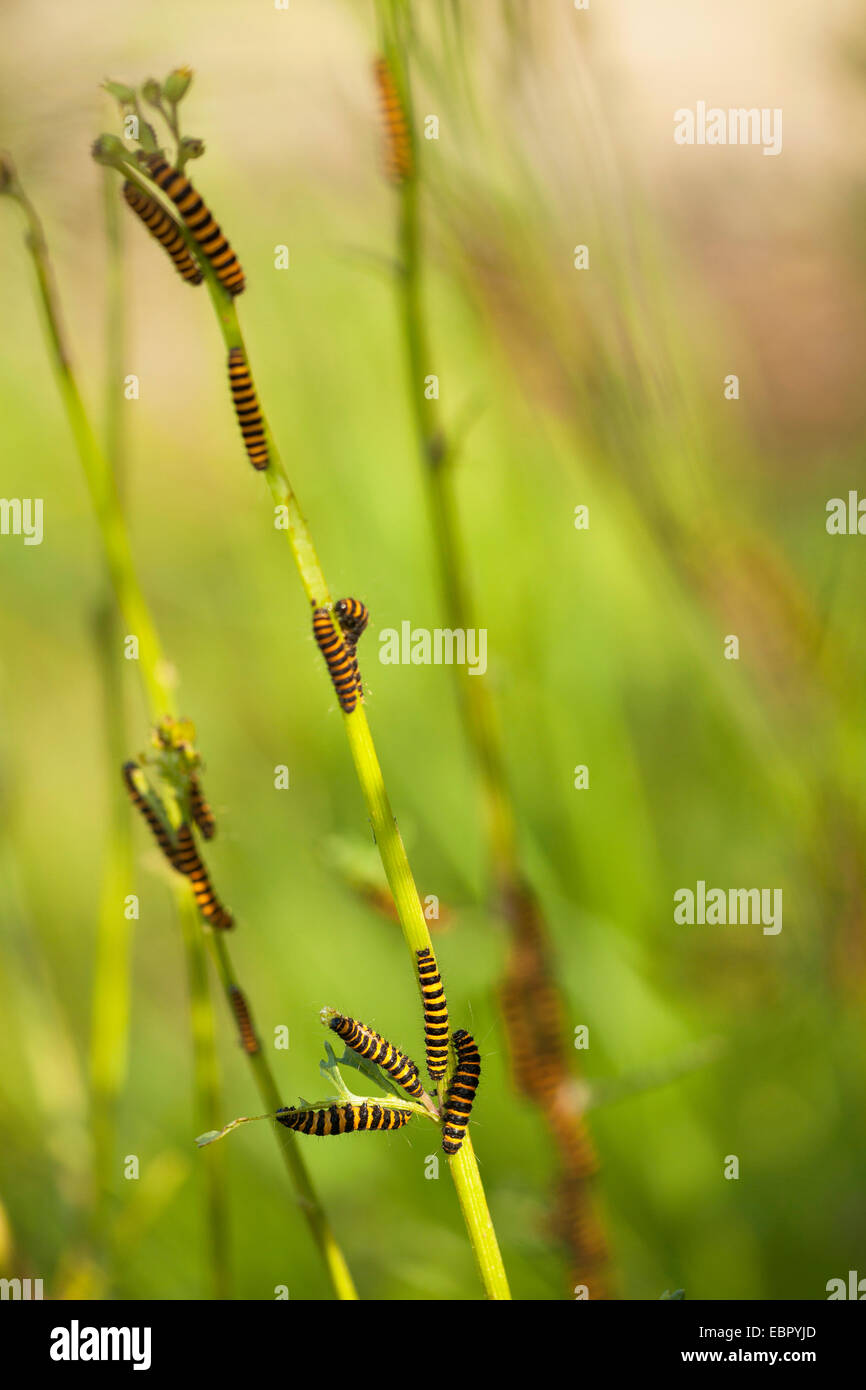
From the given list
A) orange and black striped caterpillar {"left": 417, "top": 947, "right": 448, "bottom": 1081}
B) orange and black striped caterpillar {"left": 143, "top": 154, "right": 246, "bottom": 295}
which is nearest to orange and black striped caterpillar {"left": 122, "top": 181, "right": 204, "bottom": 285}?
orange and black striped caterpillar {"left": 143, "top": 154, "right": 246, "bottom": 295}

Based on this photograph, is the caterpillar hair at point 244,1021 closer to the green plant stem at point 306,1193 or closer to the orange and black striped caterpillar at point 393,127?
the green plant stem at point 306,1193

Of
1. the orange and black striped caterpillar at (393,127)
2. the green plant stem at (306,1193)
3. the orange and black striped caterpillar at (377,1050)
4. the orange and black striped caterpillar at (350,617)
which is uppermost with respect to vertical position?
the orange and black striped caterpillar at (393,127)

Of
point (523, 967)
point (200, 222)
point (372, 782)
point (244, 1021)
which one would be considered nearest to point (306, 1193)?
point (244, 1021)

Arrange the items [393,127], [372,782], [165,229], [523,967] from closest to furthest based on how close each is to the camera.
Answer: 1. [372,782]
2. [165,229]
3. [393,127]
4. [523,967]

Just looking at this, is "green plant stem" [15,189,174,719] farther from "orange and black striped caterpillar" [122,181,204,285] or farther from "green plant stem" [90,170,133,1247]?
"green plant stem" [90,170,133,1247]

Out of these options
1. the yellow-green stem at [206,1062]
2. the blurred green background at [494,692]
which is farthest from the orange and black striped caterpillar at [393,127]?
the yellow-green stem at [206,1062]

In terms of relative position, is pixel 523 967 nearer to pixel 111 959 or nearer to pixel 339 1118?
pixel 111 959
